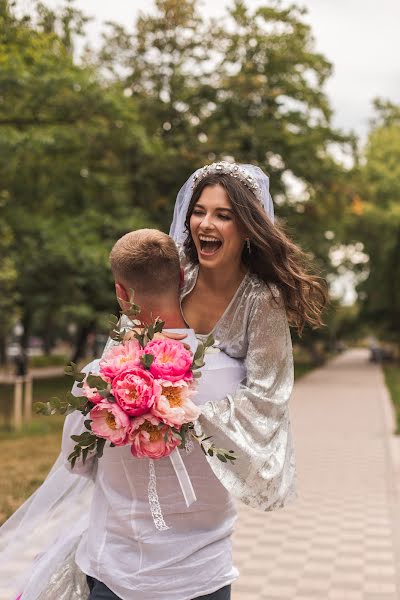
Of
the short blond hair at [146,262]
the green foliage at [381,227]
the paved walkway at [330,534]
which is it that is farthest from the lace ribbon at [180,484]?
the green foliage at [381,227]

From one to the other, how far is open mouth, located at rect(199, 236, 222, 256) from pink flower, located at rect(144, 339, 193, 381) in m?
0.35

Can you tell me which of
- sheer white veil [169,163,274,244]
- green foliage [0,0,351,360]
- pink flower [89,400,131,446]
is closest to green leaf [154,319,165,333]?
pink flower [89,400,131,446]

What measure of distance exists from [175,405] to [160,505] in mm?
304

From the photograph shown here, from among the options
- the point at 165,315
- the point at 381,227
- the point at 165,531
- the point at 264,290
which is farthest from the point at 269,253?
the point at 381,227

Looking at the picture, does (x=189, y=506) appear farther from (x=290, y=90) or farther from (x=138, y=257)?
(x=290, y=90)

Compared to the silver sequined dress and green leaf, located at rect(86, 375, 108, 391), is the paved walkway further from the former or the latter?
green leaf, located at rect(86, 375, 108, 391)

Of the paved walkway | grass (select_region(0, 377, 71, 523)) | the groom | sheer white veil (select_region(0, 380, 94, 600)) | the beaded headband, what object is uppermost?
the beaded headband

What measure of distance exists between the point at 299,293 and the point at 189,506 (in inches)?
27.0

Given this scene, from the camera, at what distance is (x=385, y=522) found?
8.48m

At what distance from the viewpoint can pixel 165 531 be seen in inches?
96.0

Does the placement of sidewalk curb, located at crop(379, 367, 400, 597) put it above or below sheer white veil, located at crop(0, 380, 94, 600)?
below

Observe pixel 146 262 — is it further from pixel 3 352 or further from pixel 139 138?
pixel 3 352

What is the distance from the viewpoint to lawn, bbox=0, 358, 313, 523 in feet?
31.1

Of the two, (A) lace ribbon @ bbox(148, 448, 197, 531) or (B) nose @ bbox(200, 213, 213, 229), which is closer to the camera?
(A) lace ribbon @ bbox(148, 448, 197, 531)
